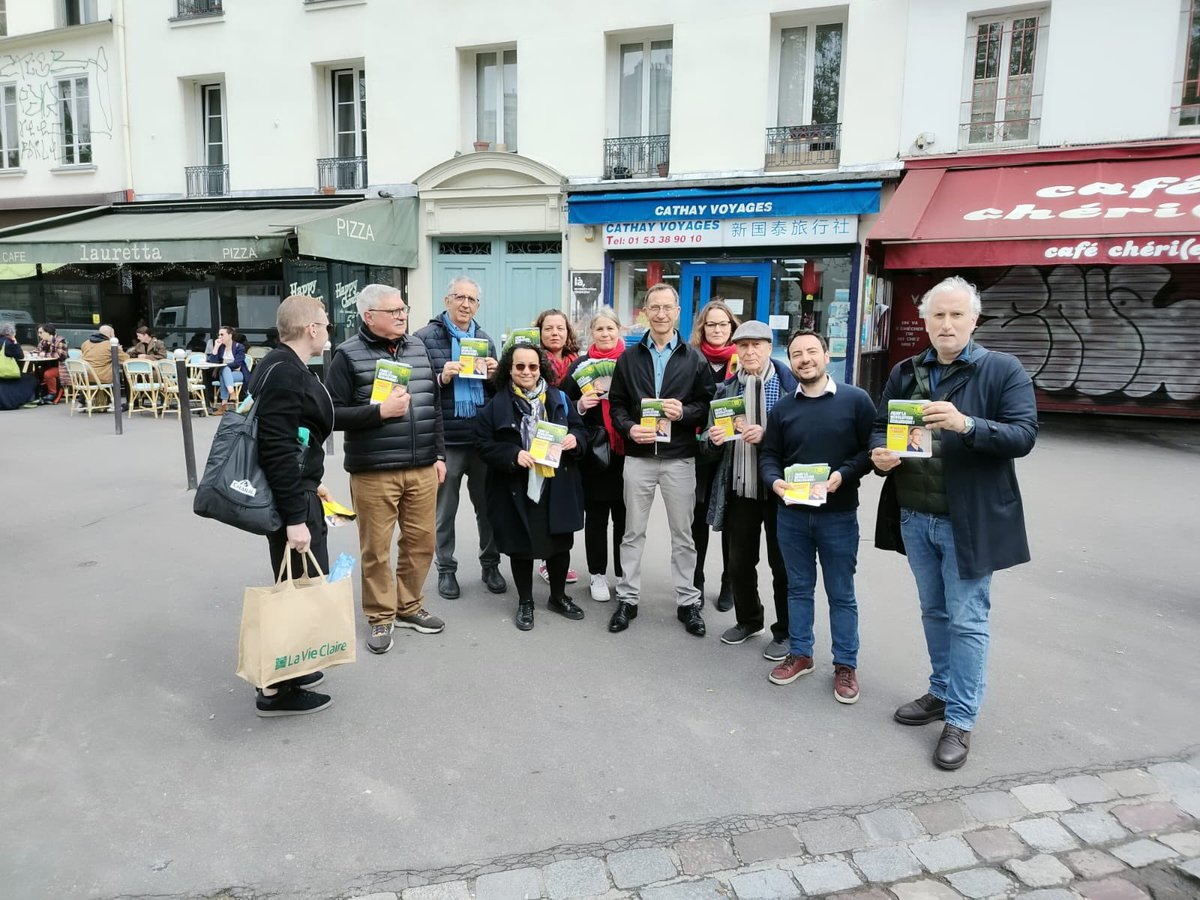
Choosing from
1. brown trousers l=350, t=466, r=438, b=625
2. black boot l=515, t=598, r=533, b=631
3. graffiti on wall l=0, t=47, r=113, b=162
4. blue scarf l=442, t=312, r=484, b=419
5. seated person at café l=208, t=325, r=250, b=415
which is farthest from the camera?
graffiti on wall l=0, t=47, r=113, b=162

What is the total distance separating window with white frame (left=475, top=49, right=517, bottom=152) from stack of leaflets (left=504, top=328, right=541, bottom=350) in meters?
10.3

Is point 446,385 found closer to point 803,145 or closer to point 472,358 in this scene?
point 472,358

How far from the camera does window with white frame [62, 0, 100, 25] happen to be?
16.9 metres

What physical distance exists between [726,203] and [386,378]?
9697mm

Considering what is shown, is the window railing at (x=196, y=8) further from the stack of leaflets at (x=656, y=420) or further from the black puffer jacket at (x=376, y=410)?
the stack of leaflets at (x=656, y=420)

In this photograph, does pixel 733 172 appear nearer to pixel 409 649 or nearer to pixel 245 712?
pixel 409 649

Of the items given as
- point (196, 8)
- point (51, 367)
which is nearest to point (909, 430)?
point (51, 367)

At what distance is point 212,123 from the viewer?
54.3 ft

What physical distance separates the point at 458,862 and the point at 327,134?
15.4 m

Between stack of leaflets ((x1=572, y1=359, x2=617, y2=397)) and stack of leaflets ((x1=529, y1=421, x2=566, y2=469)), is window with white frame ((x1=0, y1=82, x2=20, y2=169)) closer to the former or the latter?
stack of leaflets ((x1=572, y1=359, x2=617, y2=397))

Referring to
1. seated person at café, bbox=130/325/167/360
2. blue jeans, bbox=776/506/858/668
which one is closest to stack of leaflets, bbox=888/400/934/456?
blue jeans, bbox=776/506/858/668

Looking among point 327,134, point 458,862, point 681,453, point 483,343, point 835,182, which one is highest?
point 327,134

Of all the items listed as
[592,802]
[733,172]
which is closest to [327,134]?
[733,172]

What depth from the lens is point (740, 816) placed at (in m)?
3.01
